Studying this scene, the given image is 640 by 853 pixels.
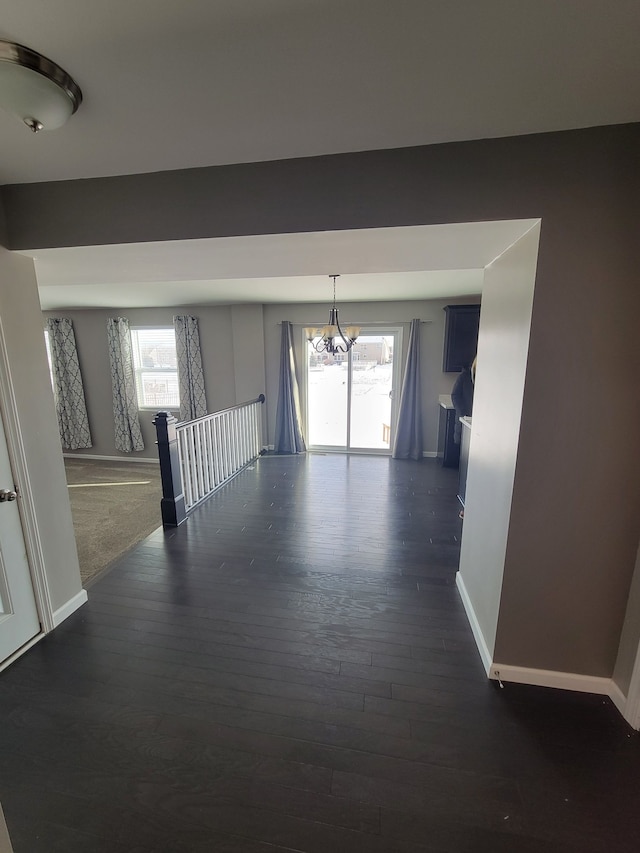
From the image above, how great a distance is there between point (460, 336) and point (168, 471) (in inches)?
155

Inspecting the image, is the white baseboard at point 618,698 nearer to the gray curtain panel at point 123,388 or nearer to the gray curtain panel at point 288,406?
the gray curtain panel at point 288,406

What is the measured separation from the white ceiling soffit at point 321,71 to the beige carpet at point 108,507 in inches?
101

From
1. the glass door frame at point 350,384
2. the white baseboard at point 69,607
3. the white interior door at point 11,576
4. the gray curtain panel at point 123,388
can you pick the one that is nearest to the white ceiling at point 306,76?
the white interior door at point 11,576

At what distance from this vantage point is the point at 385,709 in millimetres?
1434

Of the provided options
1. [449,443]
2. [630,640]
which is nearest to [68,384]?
[449,443]

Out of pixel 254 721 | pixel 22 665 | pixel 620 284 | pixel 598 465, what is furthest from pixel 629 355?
pixel 22 665

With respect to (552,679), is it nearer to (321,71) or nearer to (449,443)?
(321,71)

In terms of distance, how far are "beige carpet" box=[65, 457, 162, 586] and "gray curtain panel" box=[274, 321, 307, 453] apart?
1929 millimetres

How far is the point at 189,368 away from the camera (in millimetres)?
5430

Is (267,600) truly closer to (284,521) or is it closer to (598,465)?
(284,521)

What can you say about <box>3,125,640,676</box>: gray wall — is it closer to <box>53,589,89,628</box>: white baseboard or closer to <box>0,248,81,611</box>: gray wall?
<box>0,248,81,611</box>: gray wall

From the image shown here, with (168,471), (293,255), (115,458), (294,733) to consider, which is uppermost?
(293,255)

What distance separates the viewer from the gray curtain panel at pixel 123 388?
548cm

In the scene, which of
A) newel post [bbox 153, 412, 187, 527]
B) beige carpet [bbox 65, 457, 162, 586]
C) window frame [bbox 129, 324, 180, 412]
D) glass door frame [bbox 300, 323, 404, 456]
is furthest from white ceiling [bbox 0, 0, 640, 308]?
window frame [bbox 129, 324, 180, 412]
